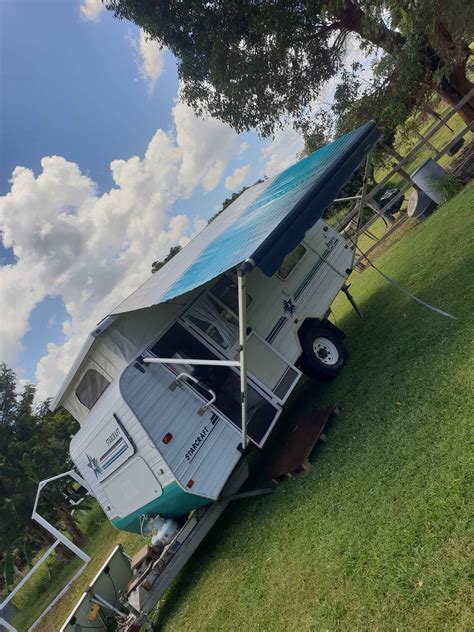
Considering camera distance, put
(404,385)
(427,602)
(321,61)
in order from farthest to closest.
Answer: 1. (321,61)
2. (404,385)
3. (427,602)

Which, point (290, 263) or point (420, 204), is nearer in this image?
point (290, 263)

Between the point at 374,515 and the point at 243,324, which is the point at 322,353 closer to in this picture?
the point at 243,324

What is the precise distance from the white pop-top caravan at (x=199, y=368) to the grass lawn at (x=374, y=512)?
91 centimetres

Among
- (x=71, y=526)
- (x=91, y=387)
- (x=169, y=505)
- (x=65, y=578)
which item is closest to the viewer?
(x=169, y=505)

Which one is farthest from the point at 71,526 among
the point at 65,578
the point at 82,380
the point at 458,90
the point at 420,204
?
the point at 458,90

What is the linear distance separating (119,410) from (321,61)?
13020mm

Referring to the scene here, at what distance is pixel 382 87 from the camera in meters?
13.1

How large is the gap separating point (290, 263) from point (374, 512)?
189 inches

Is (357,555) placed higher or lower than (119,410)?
lower

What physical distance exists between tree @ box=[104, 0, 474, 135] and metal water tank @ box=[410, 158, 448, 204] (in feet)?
6.88

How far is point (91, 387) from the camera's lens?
6879 mm

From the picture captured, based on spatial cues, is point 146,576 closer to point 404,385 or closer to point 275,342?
point 275,342

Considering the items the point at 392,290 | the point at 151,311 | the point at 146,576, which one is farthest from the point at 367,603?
the point at 392,290

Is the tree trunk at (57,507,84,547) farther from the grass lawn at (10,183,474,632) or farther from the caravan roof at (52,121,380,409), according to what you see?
the grass lawn at (10,183,474,632)
